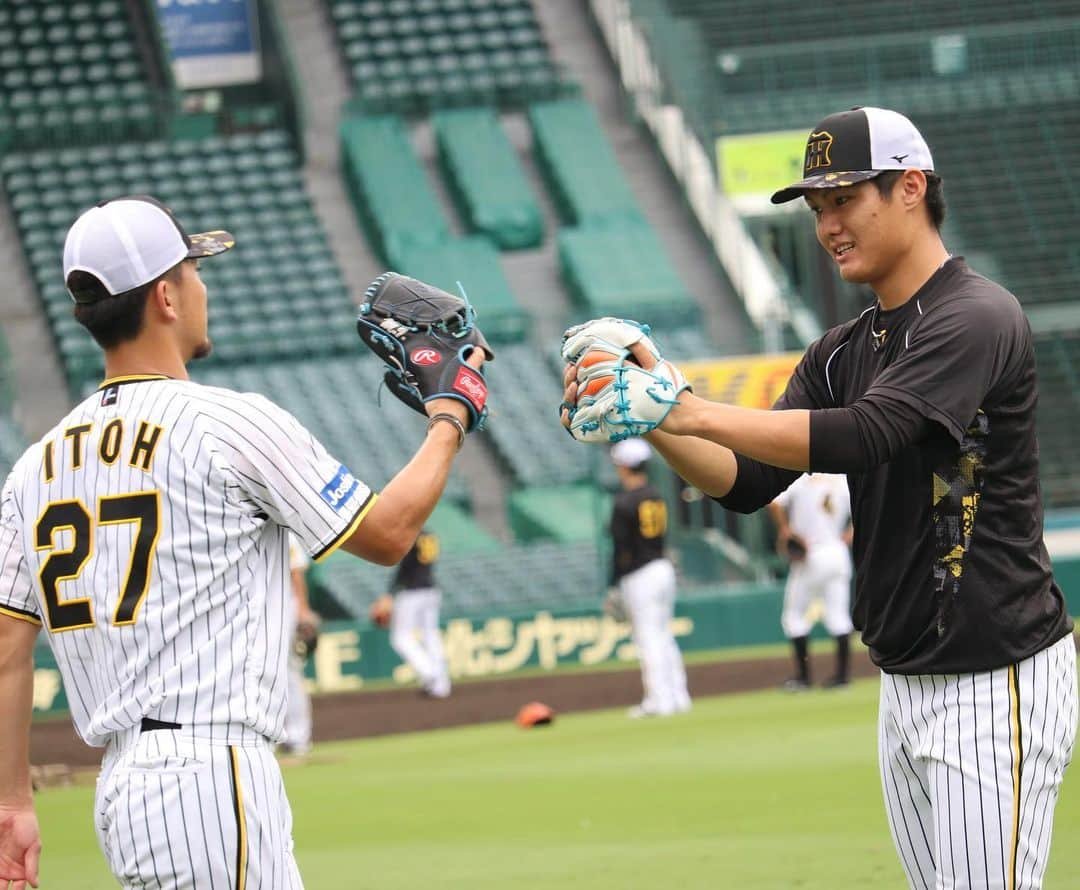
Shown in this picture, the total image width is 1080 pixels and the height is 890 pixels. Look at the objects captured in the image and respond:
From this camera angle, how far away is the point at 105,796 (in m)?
3.80

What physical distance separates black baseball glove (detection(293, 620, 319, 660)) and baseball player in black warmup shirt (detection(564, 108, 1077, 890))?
9053 millimetres

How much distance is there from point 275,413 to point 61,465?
1.57 feet

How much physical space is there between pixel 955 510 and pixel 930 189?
31.0 inches

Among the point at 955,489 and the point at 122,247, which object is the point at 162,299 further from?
the point at 955,489

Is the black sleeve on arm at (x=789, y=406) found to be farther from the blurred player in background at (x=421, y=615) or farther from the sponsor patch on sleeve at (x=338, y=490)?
the blurred player in background at (x=421, y=615)

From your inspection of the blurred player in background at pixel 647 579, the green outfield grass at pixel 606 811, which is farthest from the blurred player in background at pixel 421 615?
the green outfield grass at pixel 606 811

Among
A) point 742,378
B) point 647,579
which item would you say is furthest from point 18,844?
point 742,378

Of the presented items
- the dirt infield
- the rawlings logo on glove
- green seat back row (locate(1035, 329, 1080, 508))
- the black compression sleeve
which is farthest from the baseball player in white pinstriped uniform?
green seat back row (locate(1035, 329, 1080, 508))

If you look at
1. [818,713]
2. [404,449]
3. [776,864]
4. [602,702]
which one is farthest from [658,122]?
[776,864]

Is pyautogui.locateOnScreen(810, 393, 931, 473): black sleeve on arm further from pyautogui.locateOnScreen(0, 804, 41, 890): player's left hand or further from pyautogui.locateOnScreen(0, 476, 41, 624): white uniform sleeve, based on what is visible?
→ pyautogui.locateOnScreen(0, 804, 41, 890): player's left hand

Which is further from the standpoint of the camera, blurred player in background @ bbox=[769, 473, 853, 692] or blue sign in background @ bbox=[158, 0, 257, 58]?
blue sign in background @ bbox=[158, 0, 257, 58]

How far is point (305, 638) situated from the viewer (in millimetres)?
13094

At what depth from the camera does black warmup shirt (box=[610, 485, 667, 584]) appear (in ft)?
50.3

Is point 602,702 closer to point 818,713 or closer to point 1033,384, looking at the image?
point 818,713
